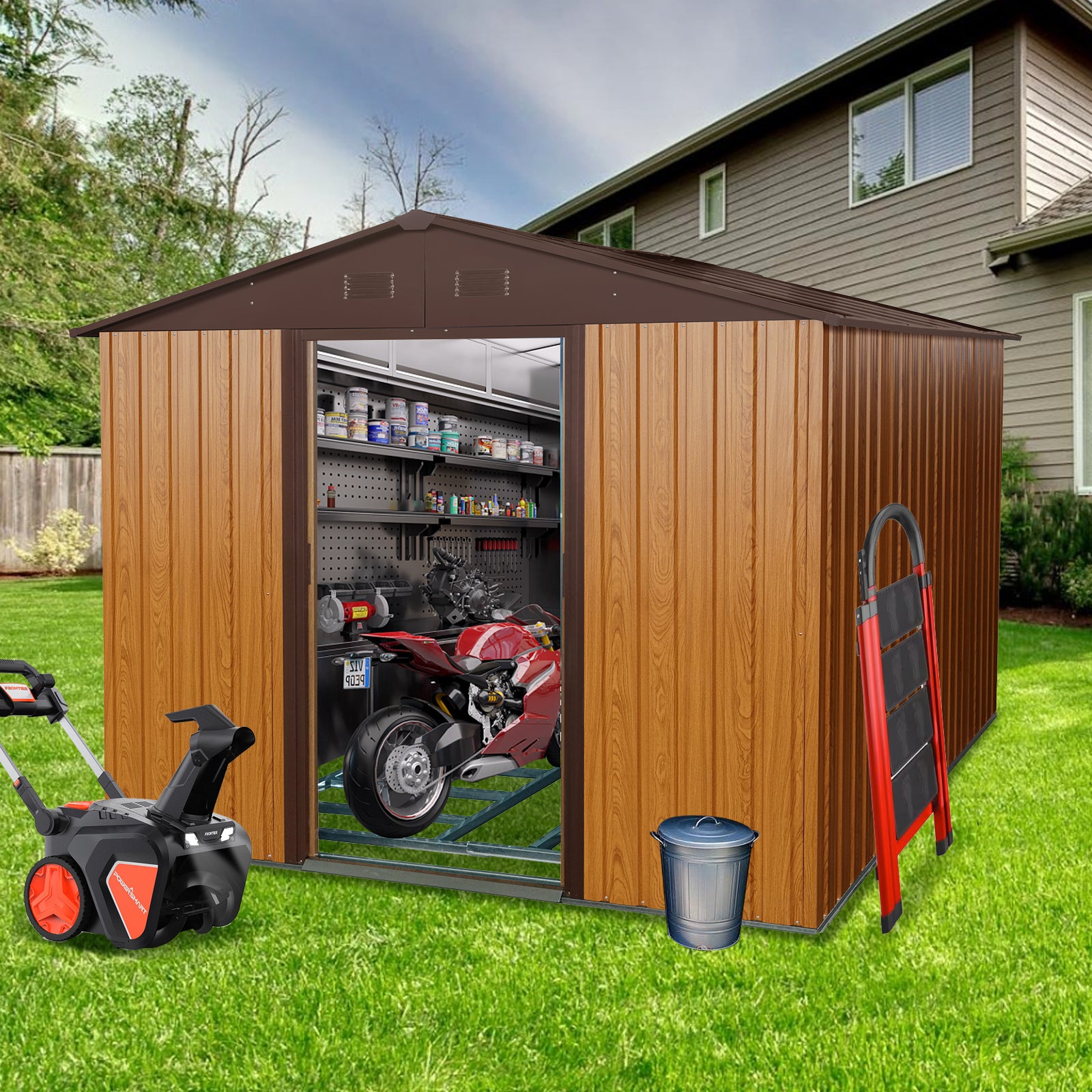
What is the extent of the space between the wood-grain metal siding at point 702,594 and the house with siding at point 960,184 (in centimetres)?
730

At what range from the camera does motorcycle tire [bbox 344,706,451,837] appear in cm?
427

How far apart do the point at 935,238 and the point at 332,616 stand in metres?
8.42

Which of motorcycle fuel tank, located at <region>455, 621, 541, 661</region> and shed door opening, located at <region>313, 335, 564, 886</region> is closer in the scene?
shed door opening, located at <region>313, 335, 564, 886</region>

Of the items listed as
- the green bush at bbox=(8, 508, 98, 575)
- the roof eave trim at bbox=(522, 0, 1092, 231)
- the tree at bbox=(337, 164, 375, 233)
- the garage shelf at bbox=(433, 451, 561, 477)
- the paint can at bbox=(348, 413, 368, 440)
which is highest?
the tree at bbox=(337, 164, 375, 233)

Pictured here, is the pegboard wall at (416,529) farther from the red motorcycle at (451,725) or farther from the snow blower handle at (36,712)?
the snow blower handle at (36,712)

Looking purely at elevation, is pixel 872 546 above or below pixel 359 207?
below

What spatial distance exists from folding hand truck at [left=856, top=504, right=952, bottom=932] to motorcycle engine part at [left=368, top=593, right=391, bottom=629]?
2565mm

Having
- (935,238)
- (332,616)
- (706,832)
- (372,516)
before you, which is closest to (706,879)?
(706,832)

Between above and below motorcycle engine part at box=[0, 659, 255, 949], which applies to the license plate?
above

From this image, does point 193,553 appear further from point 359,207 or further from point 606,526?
point 359,207

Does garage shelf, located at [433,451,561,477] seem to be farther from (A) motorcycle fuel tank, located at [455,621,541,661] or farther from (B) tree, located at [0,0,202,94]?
(B) tree, located at [0,0,202,94]

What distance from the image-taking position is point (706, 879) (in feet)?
10.6

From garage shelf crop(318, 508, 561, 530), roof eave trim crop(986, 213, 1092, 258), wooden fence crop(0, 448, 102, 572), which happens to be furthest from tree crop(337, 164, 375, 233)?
garage shelf crop(318, 508, 561, 530)

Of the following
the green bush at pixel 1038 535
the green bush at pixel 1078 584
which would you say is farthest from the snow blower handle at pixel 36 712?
the green bush at pixel 1078 584
